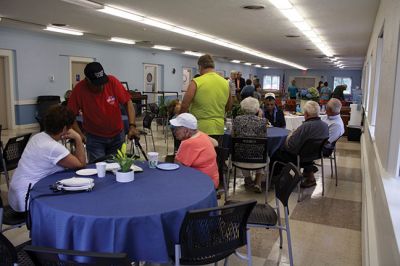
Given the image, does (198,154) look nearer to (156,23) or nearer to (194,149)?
(194,149)

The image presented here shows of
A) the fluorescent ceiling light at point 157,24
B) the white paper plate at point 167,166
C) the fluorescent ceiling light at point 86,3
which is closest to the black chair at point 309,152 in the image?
the white paper plate at point 167,166

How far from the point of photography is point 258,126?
416 cm

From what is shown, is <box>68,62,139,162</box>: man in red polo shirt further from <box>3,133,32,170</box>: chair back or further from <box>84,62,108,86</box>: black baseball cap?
<box>3,133,32,170</box>: chair back

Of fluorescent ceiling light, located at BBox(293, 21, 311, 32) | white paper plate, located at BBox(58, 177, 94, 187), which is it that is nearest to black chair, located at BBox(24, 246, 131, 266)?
white paper plate, located at BBox(58, 177, 94, 187)

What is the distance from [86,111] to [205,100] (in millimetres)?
1152

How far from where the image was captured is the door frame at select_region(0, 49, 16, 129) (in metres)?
9.02

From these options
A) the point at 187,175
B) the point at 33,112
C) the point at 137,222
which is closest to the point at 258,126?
the point at 187,175

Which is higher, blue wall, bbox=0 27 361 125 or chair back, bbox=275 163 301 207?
blue wall, bbox=0 27 361 125

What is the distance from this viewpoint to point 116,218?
1769 millimetres

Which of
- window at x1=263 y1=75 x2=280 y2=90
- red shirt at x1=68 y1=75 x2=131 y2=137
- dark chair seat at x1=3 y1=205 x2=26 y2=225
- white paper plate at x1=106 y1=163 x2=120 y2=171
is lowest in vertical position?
dark chair seat at x1=3 y1=205 x2=26 y2=225

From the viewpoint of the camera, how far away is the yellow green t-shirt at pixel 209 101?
360 centimetres

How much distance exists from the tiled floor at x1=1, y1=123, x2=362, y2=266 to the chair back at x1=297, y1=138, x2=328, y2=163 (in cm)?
51

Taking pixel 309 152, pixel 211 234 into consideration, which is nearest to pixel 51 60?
pixel 309 152

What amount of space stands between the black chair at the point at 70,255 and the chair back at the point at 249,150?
2.79 meters
